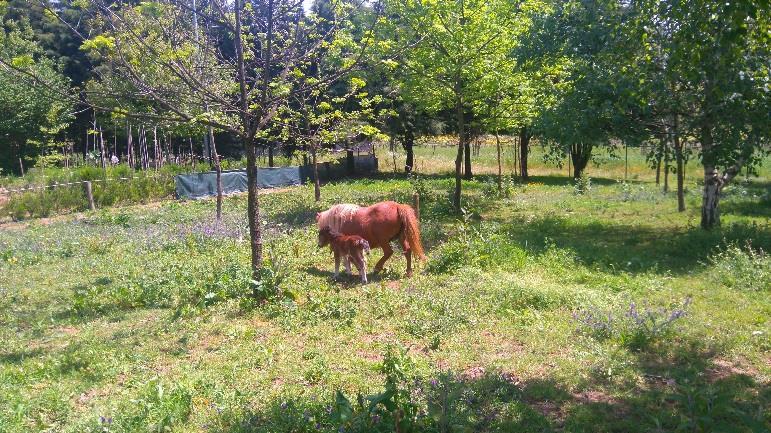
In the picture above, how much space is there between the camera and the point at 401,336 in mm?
6969

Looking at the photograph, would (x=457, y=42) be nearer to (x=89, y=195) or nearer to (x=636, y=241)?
(x=636, y=241)

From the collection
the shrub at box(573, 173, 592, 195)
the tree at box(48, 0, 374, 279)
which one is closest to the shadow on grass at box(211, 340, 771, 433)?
Answer: the tree at box(48, 0, 374, 279)

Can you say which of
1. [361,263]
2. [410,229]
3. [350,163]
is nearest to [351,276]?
[361,263]

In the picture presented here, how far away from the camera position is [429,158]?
39688mm

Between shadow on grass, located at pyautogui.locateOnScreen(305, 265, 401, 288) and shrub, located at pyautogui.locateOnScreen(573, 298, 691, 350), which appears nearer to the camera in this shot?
shrub, located at pyautogui.locateOnScreen(573, 298, 691, 350)

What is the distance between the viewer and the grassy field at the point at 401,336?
15.8 ft

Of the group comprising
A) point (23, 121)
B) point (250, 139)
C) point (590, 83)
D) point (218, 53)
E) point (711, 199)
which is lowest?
point (711, 199)

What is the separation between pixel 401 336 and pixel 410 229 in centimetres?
327

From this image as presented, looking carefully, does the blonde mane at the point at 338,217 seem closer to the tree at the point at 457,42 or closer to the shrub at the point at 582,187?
the tree at the point at 457,42

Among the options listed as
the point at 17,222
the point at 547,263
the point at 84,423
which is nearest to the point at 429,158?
the point at 17,222

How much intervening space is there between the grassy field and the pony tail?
454 mm

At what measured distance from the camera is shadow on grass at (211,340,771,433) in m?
4.25

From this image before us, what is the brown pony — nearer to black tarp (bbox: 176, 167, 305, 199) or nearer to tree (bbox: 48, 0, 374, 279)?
tree (bbox: 48, 0, 374, 279)

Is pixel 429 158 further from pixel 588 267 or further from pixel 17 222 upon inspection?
pixel 588 267
